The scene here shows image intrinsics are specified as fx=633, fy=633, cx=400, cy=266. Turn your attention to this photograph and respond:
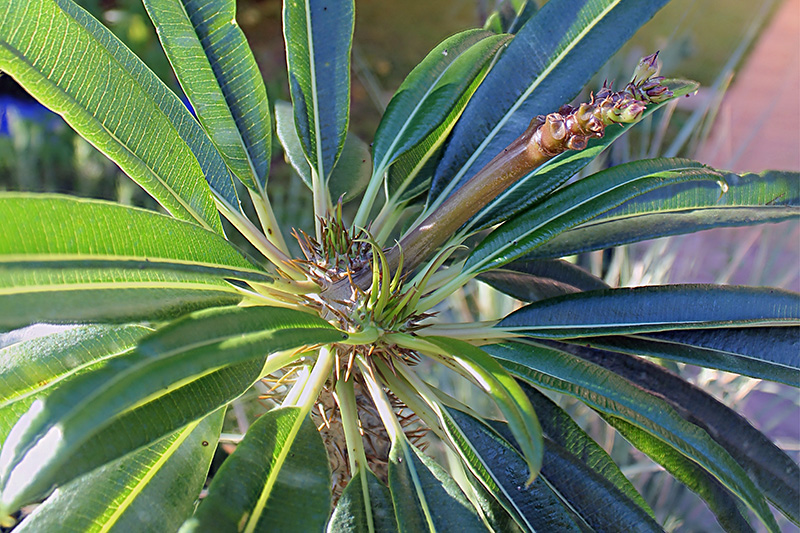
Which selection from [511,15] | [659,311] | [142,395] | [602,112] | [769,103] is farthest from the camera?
[769,103]

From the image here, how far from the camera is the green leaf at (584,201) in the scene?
0.75m

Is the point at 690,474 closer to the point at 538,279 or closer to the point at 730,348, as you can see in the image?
the point at 730,348

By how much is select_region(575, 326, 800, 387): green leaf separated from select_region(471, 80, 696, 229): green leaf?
191 millimetres

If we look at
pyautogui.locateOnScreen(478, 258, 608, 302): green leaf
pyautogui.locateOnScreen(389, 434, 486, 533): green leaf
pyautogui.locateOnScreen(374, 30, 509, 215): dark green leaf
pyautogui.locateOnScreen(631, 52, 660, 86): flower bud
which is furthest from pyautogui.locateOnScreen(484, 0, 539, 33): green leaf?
pyautogui.locateOnScreen(389, 434, 486, 533): green leaf

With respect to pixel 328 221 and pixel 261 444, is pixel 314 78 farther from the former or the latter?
pixel 261 444

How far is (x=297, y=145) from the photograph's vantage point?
1.04 meters

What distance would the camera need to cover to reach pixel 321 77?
92 cm

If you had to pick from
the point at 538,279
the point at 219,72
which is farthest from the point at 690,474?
the point at 219,72

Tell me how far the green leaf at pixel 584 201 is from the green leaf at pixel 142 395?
0.27m

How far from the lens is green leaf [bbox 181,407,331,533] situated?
583 millimetres

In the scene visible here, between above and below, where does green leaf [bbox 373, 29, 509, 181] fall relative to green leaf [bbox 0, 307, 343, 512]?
above

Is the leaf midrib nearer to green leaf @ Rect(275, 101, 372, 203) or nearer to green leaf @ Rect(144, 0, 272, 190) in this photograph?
green leaf @ Rect(275, 101, 372, 203)

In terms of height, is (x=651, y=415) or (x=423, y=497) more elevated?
(x=651, y=415)

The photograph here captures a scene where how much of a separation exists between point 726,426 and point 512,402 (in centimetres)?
49
